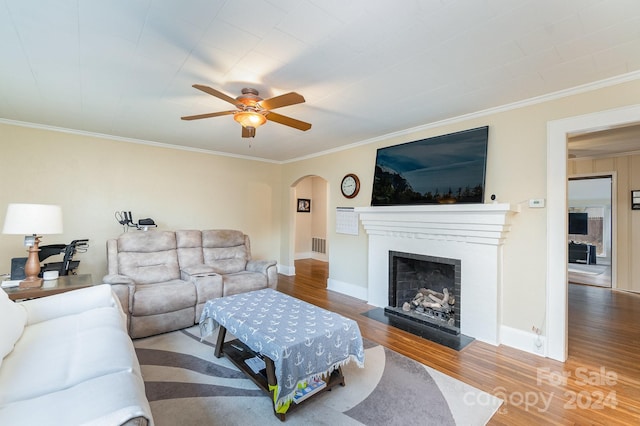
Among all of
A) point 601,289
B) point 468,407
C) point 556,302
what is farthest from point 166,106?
point 601,289

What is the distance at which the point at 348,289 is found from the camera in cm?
480

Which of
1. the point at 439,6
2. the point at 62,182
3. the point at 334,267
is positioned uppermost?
the point at 439,6

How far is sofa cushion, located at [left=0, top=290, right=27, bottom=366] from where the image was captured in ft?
4.88

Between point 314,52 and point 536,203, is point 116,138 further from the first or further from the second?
point 536,203

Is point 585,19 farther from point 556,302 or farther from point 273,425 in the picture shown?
point 273,425

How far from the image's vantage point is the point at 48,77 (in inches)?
98.9

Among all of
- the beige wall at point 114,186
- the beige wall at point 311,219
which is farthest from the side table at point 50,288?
the beige wall at point 311,219

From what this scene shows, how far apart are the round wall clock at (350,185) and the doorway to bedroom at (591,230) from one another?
4.59m

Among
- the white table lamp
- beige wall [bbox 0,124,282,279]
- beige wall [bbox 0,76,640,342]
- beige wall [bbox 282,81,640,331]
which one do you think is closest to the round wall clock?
beige wall [bbox 0,76,640,342]

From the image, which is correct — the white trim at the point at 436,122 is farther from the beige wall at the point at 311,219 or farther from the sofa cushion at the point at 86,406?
the sofa cushion at the point at 86,406

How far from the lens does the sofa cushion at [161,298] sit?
3053mm

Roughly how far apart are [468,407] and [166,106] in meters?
3.89

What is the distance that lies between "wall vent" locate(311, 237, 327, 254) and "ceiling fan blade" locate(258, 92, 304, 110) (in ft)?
19.6

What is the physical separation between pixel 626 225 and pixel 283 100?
21.1ft
